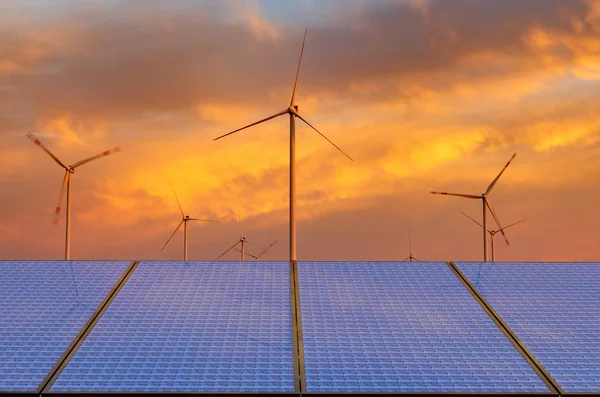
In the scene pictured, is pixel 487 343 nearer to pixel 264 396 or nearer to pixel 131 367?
pixel 264 396

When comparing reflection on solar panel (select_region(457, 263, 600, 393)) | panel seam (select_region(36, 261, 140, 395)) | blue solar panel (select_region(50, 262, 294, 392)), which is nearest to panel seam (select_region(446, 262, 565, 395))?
reflection on solar panel (select_region(457, 263, 600, 393))

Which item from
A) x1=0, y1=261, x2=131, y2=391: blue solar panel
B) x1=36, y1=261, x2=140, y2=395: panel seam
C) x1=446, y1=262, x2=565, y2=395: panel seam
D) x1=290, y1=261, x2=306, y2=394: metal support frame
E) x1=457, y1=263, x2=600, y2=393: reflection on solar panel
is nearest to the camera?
x1=290, y1=261, x2=306, y2=394: metal support frame

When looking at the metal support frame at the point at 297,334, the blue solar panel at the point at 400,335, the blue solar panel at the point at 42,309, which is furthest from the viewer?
the blue solar panel at the point at 42,309

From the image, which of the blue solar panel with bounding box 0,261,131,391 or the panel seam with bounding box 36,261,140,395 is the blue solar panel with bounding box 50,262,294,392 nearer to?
the panel seam with bounding box 36,261,140,395

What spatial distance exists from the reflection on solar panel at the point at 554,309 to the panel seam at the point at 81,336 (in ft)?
55.2

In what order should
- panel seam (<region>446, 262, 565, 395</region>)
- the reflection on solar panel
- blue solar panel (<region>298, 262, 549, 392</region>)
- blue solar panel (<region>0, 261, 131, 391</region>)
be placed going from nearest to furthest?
blue solar panel (<region>298, 262, 549, 392</region>) → panel seam (<region>446, 262, 565, 395</region>) → blue solar panel (<region>0, 261, 131, 391</region>) → the reflection on solar panel

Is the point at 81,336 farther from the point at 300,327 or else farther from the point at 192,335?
the point at 300,327

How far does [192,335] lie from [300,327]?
4.45 meters

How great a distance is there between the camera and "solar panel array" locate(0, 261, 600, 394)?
94.1 ft

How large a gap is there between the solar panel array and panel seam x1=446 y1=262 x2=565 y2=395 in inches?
8.6

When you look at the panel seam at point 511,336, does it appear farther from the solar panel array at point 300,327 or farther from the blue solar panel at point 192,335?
the blue solar panel at point 192,335

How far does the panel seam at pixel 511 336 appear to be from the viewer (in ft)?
95.2

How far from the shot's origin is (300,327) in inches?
1283

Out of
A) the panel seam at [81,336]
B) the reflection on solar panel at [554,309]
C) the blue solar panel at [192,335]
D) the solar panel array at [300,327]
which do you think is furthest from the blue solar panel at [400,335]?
the panel seam at [81,336]
